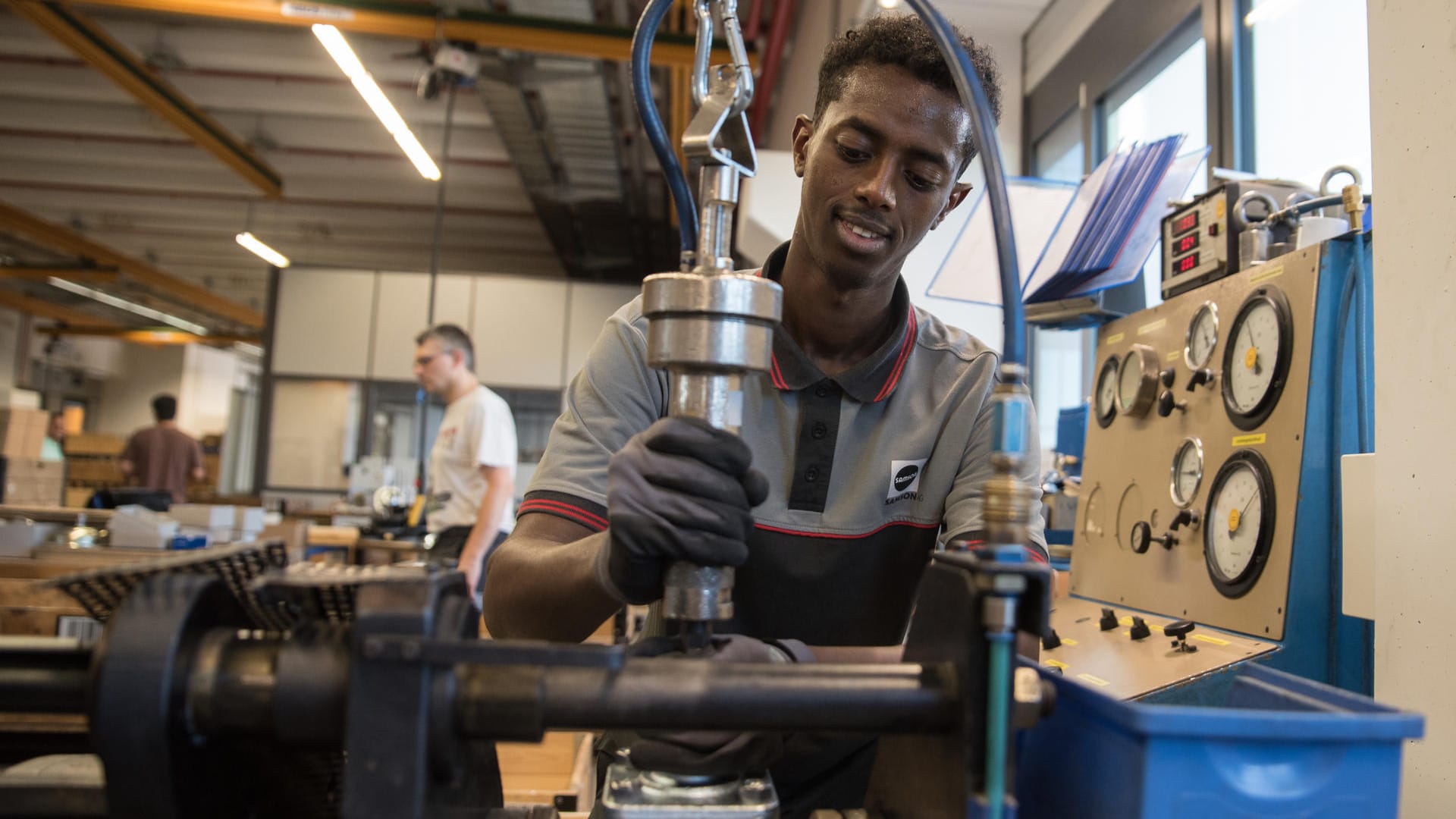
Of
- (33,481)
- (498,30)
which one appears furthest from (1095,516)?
(33,481)

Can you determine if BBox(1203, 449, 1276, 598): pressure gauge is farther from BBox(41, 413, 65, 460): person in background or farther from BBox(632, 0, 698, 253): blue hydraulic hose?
BBox(41, 413, 65, 460): person in background

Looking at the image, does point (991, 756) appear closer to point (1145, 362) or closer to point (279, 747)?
point (279, 747)

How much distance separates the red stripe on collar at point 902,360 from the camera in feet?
3.30

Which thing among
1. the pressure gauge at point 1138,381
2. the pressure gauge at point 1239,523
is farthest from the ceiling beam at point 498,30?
the pressure gauge at point 1239,523

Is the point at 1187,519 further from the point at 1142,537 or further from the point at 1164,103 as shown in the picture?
the point at 1164,103

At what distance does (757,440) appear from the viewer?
3.23 feet

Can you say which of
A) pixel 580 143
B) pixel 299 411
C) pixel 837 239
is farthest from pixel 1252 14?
pixel 299 411

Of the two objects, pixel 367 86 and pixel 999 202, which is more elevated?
pixel 367 86

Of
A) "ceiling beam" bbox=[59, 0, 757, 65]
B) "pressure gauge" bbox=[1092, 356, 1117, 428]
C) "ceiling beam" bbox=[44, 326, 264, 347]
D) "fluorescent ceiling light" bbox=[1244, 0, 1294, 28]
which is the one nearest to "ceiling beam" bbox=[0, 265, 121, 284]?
"ceiling beam" bbox=[44, 326, 264, 347]

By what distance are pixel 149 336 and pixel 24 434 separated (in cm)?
536

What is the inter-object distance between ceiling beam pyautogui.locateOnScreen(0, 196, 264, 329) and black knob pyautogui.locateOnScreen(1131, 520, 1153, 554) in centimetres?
829

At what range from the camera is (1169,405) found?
156 centimetres

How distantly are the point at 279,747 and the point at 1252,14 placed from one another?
2145mm

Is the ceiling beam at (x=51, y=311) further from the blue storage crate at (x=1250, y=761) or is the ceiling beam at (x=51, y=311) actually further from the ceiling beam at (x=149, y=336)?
the blue storage crate at (x=1250, y=761)
